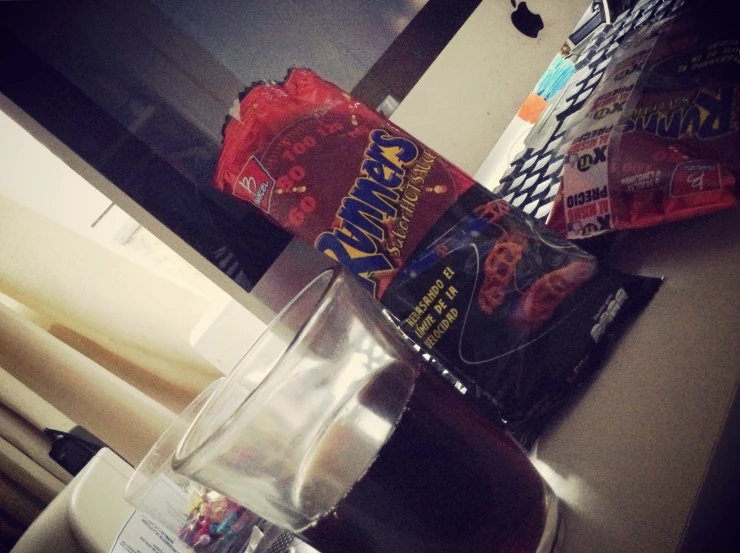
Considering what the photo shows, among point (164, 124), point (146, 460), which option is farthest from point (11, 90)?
point (146, 460)

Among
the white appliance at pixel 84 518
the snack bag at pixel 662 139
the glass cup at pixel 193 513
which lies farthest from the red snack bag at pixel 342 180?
the white appliance at pixel 84 518

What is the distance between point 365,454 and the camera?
40 centimetres

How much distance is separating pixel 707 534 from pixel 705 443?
0.05 metres

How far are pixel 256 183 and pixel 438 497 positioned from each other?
1.13 ft

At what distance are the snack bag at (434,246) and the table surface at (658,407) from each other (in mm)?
31

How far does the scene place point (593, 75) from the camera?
689mm

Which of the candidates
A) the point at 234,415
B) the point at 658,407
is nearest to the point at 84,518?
the point at 234,415

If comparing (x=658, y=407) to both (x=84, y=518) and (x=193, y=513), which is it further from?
(x=84, y=518)

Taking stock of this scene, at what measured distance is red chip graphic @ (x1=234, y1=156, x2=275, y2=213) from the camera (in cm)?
50

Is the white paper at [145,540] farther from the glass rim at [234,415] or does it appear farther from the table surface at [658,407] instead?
the table surface at [658,407]

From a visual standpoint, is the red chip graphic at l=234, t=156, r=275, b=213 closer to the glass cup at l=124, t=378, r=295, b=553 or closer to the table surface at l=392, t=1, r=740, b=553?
the glass cup at l=124, t=378, r=295, b=553

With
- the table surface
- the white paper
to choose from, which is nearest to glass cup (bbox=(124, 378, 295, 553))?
the white paper

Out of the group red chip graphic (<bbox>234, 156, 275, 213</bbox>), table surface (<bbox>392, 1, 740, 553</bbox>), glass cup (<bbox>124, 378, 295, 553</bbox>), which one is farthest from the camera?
glass cup (<bbox>124, 378, 295, 553</bbox>)

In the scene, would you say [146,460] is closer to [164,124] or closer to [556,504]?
[164,124]
